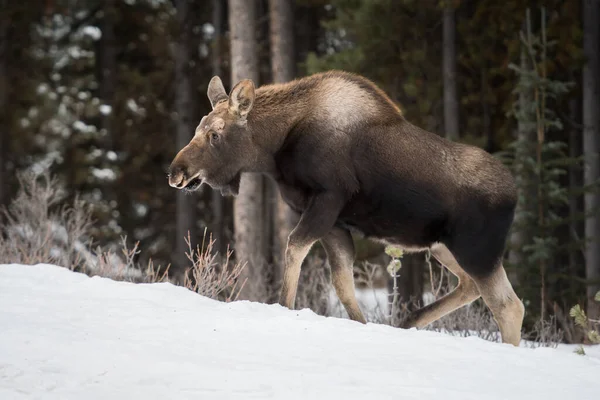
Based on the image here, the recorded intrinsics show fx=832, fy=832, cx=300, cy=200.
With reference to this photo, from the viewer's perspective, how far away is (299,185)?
714 cm

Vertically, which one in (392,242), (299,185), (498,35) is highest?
(498,35)

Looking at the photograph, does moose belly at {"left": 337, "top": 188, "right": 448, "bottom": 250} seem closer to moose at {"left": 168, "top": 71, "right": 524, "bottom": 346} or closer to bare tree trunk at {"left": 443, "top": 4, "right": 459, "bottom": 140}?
moose at {"left": 168, "top": 71, "right": 524, "bottom": 346}

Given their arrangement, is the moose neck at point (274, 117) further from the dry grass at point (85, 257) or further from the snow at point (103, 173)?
the snow at point (103, 173)

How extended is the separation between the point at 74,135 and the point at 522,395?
2231 centimetres

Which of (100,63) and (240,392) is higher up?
(100,63)

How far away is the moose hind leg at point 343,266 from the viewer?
737 cm

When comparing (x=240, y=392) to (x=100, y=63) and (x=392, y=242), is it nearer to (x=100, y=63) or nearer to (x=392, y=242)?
(x=392, y=242)

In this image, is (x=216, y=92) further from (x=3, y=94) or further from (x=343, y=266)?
(x=3, y=94)

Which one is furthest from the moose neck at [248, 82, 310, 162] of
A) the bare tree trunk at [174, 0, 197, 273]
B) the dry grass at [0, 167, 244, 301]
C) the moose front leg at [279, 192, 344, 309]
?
the bare tree trunk at [174, 0, 197, 273]

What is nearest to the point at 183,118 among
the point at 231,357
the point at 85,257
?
the point at 85,257

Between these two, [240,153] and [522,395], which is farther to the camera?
[240,153]

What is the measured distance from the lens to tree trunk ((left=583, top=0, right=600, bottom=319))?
14609mm

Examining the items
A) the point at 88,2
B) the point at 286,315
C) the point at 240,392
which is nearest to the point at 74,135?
the point at 88,2

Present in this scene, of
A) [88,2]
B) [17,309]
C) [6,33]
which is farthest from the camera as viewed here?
[88,2]
